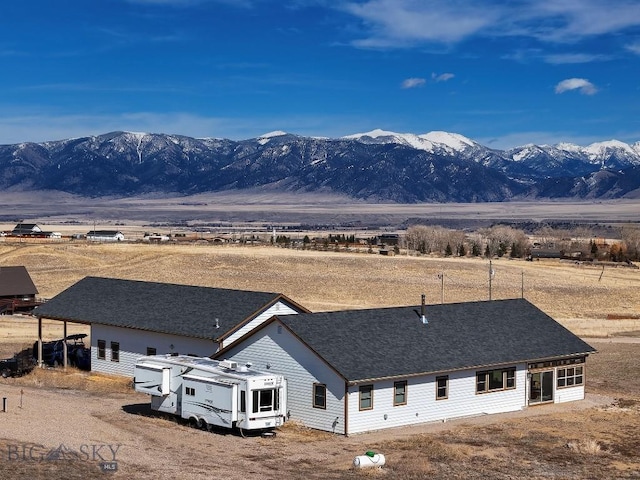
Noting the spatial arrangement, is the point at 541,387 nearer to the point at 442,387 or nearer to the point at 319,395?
the point at 442,387

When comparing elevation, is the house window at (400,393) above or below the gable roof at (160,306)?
below

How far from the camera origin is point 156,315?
45.1m

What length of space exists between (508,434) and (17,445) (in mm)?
16148

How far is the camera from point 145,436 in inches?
1298

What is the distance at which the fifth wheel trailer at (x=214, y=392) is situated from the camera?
32906 millimetres

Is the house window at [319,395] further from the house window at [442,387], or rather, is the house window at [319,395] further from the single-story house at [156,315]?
the single-story house at [156,315]

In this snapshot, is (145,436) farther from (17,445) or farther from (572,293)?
(572,293)

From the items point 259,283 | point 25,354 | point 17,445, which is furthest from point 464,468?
point 259,283

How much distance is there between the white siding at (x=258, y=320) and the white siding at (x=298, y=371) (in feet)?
11.2

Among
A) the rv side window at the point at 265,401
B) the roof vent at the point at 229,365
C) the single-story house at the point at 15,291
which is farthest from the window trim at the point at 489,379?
the single-story house at the point at 15,291

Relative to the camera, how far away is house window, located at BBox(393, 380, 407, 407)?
35406mm

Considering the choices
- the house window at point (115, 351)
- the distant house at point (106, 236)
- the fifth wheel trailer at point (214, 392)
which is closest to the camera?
the fifth wheel trailer at point (214, 392)

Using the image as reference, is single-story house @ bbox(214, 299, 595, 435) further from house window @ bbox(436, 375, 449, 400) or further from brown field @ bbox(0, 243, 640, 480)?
brown field @ bbox(0, 243, 640, 480)

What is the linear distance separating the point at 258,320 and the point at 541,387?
39.2ft
